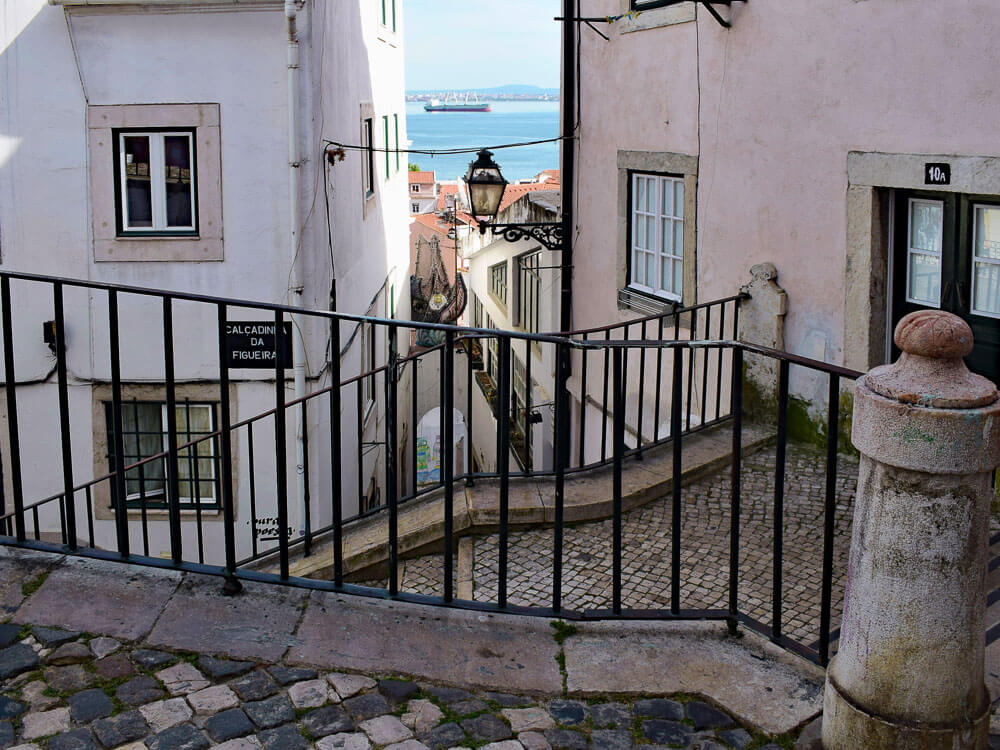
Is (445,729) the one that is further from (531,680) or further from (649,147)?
(649,147)

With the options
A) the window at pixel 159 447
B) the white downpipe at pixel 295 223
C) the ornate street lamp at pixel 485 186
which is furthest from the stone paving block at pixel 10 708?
the ornate street lamp at pixel 485 186

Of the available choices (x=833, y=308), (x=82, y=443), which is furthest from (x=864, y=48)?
(x=82, y=443)

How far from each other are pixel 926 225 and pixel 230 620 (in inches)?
209

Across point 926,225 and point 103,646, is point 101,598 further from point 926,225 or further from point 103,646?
point 926,225

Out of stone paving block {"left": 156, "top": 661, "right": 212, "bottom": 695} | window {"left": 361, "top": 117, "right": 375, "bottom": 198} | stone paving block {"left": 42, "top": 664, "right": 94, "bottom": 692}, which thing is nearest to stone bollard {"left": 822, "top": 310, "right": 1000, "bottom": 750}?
stone paving block {"left": 156, "top": 661, "right": 212, "bottom": 695}

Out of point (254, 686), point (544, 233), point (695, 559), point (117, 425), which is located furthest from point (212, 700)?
point (544, 233)

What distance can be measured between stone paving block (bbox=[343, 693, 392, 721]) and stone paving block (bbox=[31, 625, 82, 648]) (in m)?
0.95

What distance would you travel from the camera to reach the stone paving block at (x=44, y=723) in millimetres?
3076

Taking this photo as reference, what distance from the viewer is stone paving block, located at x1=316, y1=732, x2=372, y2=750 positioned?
10.1 ft

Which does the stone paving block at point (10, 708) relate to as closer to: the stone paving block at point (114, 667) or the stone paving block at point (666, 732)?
Answer: the stone paving block at point (114, 667)

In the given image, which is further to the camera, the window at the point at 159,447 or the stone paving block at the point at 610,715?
the window at the point at 159,447

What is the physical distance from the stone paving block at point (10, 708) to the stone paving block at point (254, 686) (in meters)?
0.59

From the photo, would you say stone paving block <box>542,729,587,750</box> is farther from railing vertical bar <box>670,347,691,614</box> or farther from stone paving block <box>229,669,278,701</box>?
stone paving block <box>229,669,278,701</box>

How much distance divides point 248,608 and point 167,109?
8.87 meters
